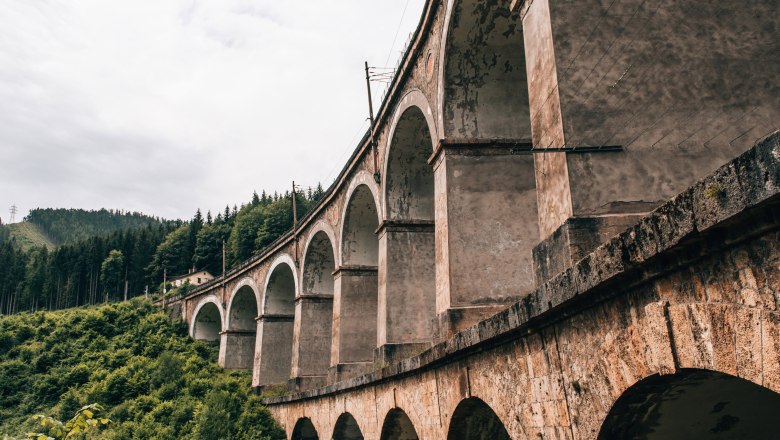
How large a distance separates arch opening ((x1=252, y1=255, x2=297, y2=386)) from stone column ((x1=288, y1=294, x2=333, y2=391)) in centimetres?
363

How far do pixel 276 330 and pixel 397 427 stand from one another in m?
13.9

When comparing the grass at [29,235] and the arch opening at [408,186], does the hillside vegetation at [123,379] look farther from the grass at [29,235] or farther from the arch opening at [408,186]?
the grass at [29,235]

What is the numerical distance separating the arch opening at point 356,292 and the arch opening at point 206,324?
19.3m

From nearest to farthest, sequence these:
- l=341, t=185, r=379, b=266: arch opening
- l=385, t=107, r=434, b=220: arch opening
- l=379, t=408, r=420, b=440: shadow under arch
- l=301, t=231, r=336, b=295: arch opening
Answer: l=379, t=408, r=420, b=440: shadow under arch, l=385, t=107, r=434, b=220: arch opening, l=341, t=185, r=379, b=266: arch opening, l=301, t=231, r=336, b=295: arch opening

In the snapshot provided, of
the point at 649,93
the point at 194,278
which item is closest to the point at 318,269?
the point at 649,93

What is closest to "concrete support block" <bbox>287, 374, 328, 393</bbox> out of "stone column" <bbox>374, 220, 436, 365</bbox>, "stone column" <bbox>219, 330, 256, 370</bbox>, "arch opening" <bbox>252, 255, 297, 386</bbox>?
"arch opening" <bbox>252, 255, 297, 386</bbox>

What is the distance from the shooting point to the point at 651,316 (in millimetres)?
3105

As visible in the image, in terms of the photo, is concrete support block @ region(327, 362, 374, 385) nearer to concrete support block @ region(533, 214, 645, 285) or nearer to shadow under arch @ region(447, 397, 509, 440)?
shadow under arch @ region(447, 397, 509, 440)

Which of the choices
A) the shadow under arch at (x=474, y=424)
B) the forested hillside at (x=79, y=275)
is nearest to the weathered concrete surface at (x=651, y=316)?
the shadow under arch at (x=474, y=424)

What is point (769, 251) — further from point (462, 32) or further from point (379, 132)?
point (379, 132)

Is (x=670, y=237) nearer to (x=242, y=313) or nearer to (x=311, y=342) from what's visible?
(x=311, y=342)

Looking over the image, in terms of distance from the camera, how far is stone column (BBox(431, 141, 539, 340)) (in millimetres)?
7781

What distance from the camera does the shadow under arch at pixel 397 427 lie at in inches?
366

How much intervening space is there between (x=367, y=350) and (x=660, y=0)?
10889 mm
